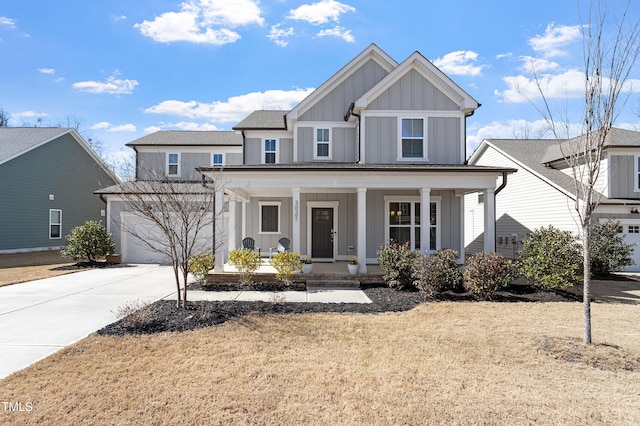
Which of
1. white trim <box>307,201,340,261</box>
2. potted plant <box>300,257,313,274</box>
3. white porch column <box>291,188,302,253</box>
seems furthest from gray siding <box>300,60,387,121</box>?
potted plant <box>300,257,313,274</box>

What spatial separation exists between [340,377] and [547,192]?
1478 centimetres

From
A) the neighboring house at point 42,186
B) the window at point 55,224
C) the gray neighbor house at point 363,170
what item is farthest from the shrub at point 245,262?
the window at point 55,224

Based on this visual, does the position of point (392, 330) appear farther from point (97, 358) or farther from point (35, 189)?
point (35, 189)

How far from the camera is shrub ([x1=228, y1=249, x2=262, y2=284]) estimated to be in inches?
383

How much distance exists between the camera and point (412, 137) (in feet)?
40.7

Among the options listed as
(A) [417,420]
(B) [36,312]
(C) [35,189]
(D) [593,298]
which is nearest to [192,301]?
(B) [36,312]

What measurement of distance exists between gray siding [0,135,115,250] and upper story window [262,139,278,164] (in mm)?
8734

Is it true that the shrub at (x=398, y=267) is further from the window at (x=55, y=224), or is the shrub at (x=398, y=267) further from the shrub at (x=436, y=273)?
the window at (x=55, y=224)

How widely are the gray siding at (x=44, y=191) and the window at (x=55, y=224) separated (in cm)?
20

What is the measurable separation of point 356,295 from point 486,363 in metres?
4.51

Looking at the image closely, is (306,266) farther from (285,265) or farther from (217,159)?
(217,159)

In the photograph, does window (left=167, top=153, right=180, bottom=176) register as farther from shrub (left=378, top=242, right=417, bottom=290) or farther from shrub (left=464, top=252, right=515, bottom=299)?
shrub (left=464, top=252, right=515, bottom=299)

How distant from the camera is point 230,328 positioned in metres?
5.90

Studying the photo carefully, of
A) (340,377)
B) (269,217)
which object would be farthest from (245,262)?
(340,377)
